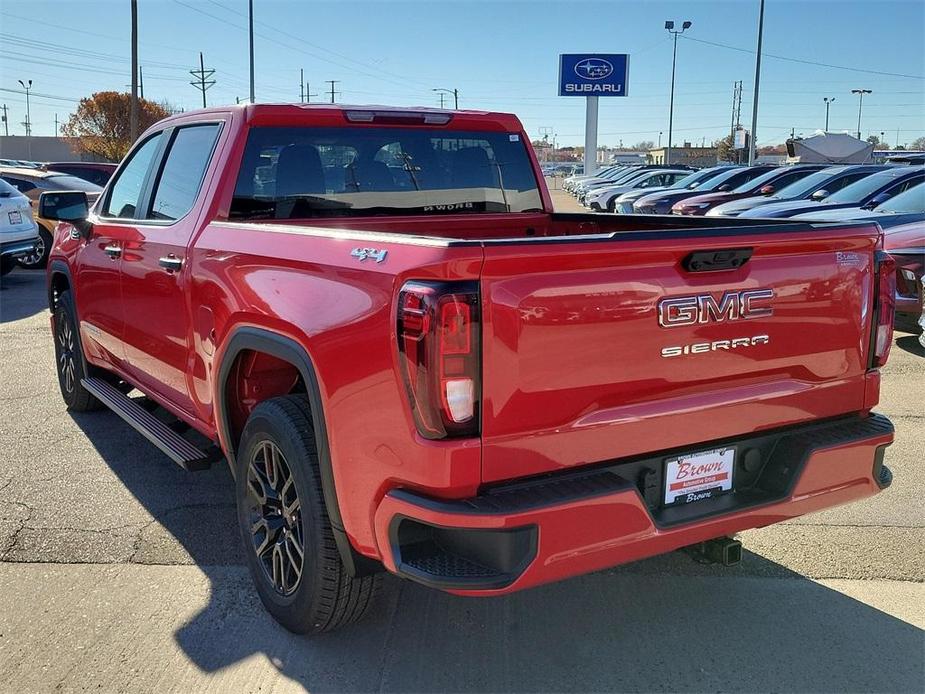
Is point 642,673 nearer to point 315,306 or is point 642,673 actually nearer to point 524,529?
point 524,529

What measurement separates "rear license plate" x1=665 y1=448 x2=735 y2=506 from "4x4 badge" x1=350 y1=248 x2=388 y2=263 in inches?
44.2

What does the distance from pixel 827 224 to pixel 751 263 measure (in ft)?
1.63

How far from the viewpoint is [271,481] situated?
11.0 ft

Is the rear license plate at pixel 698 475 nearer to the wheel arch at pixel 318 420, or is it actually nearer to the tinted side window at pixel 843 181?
the wheel arch at pixel 318 420

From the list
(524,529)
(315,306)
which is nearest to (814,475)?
(524,529)

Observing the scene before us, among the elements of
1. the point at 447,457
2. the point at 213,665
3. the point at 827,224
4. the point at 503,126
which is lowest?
the point at 213,665

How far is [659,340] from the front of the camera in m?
2.69

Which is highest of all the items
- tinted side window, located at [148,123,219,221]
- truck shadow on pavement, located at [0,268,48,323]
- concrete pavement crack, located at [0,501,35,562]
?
tinted side window, located at [148,123,219,221]

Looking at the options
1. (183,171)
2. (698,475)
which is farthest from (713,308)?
(183,171)

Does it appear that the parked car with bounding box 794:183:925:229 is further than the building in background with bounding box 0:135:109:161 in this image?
No

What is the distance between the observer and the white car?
1242cm

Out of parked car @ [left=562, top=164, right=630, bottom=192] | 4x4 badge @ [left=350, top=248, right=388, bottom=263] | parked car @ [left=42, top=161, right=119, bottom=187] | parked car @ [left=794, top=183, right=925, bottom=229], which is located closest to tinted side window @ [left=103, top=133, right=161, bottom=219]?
4x4 badge @ [left=350, top=248, right=388, bottom=263]

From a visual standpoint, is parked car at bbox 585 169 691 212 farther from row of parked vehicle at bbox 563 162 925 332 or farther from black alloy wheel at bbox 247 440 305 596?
black alloy wheel at bbox 247 440 305 596

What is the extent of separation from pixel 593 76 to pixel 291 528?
4030 centimetres
